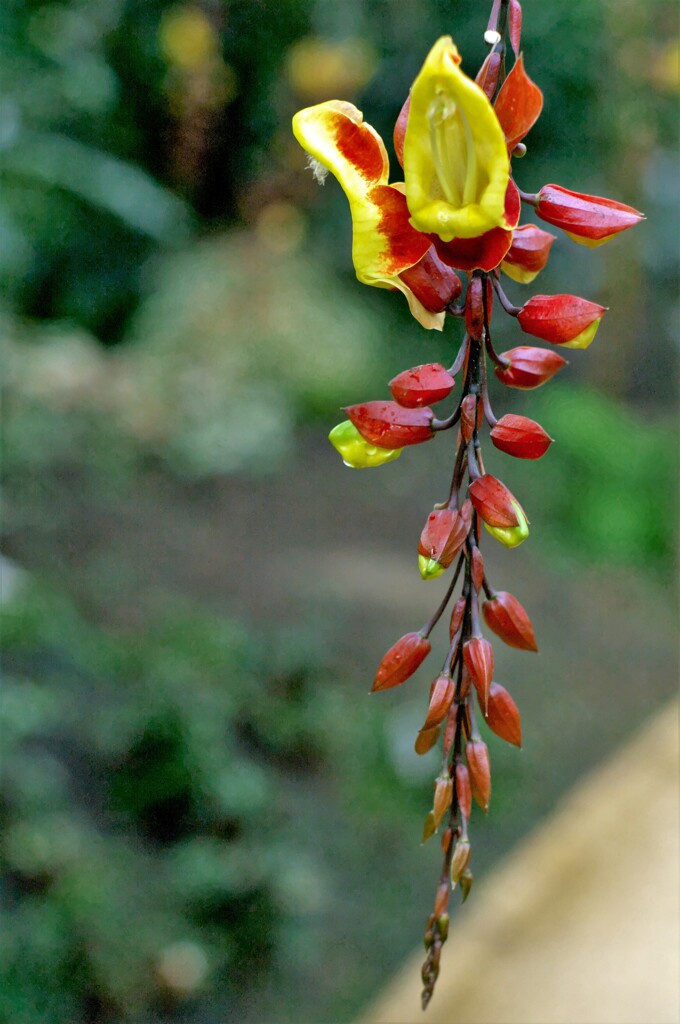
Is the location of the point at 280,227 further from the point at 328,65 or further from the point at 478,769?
the point at 478,769

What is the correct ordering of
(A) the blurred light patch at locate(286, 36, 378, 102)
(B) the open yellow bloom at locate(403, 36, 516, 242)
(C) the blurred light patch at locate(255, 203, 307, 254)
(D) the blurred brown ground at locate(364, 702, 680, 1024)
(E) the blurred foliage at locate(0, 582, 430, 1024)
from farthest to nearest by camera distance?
1. (C) the blurred light patch at locate(255, 203, 307, 254)
2. (A) the blurred light patch at locate(286, 36, 378, 102)
3. (E) the blurred foliage at locate(0, 582, 430, 1024)
4. (D) the blurred brown ground at locate(364, 702, 680, 1024)
5. (B) the open yellow bloom at locate(403, 36, 516, 242)

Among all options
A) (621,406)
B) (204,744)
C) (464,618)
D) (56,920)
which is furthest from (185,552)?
(464,618)

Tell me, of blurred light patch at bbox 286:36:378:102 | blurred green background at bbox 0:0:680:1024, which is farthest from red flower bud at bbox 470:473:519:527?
blurred light patch at bbox 286:36:378:102

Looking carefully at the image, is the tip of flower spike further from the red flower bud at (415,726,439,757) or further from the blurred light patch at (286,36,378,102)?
the blurred light patch at (286,36,378,102)

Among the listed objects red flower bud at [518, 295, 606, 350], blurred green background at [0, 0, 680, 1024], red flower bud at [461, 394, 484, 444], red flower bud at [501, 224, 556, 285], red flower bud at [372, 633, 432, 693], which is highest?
red flower bud at [501, 224, 556, 285]

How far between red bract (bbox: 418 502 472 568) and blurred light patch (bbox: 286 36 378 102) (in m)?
1.88

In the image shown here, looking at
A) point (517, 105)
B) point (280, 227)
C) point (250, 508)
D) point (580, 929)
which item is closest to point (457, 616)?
point (517, 105)

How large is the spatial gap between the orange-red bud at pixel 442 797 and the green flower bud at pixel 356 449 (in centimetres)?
8

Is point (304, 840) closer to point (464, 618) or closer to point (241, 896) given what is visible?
point (241, 896)

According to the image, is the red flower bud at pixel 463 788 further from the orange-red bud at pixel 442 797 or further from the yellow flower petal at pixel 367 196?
the yellow flower petal at pixel 367 196

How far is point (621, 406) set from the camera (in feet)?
9.59

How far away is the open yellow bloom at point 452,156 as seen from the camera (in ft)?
0.60

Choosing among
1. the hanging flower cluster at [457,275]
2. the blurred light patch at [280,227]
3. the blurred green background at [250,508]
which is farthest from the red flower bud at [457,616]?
the blurred light patch at [280,227]

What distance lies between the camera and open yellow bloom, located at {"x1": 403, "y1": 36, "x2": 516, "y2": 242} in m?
0.18
